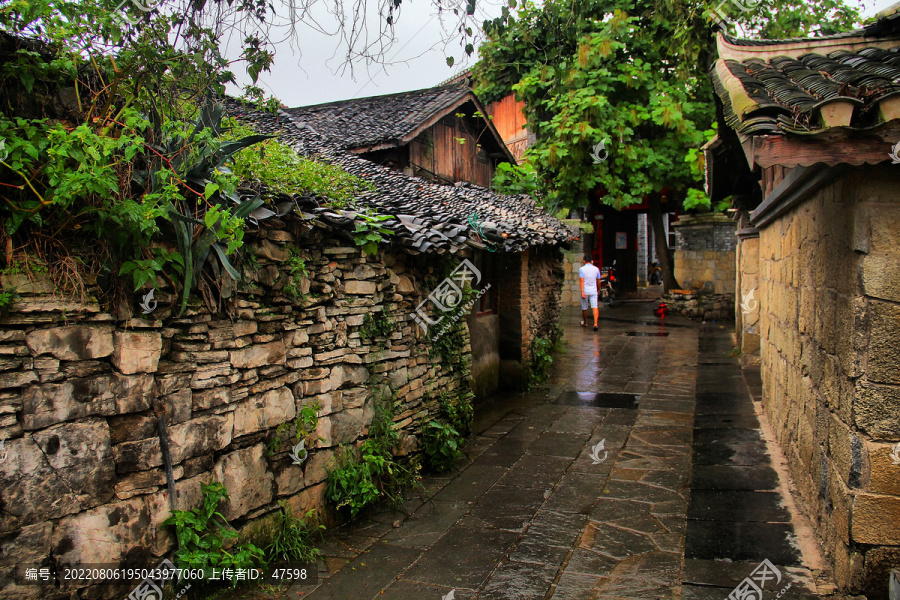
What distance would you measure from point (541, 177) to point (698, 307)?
5.59 m

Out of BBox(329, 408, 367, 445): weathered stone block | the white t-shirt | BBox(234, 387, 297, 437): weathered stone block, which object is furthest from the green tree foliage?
BBox(234, 387, 297, 437): weathered stone block

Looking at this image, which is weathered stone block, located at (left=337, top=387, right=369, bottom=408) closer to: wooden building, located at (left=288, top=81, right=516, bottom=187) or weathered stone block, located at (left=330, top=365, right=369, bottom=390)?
weathered stone block, located at (left=330, top=365, right=369, bottom=390)

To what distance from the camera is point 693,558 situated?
3893 mm

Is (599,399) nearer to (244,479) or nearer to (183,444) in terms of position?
(244,479)

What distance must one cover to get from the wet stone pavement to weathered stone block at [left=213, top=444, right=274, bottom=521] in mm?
608

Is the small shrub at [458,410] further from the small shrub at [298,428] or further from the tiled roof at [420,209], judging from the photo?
the small shrub at [298,428]

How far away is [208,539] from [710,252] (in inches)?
598

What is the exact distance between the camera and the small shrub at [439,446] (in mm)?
5688

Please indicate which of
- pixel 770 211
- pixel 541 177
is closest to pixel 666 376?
pixel 770 211

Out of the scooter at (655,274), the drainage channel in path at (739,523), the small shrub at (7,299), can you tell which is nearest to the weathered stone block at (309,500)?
the small shrub at (7,299)

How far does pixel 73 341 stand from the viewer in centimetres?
285

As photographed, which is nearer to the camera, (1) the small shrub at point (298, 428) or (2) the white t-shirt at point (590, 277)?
(1) the small shrub at point (298, 428)

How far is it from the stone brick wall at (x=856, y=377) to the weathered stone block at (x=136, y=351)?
3.71 meters

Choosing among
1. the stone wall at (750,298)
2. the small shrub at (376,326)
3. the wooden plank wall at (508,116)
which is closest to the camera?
the small shrub at (376,326)
